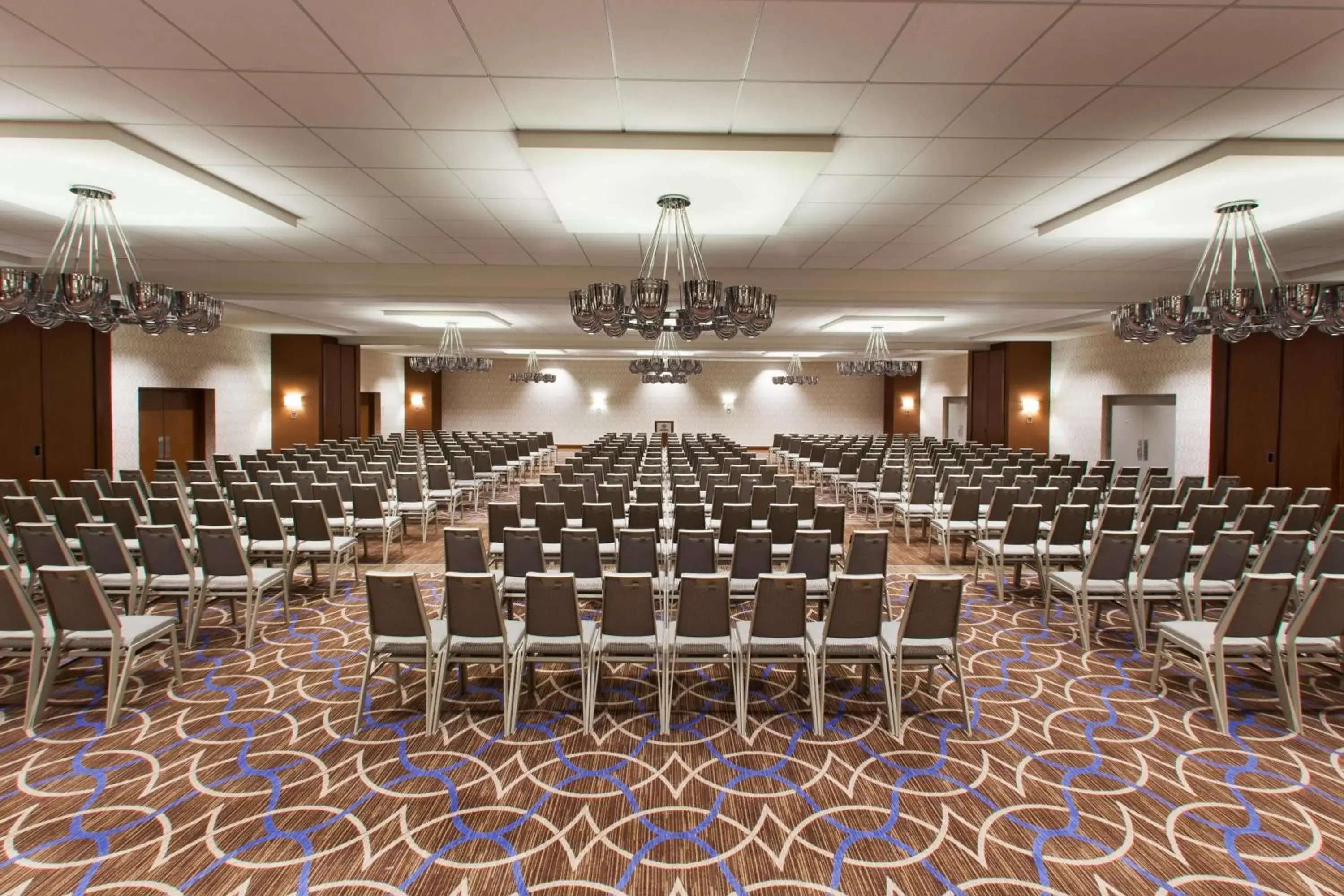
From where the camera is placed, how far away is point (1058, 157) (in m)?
5.12

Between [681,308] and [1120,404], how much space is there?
52.7 feet

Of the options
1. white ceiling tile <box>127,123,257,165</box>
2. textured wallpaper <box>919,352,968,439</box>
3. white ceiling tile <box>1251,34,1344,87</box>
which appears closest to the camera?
white ceiling tile <box>1251,34,1344,87</box>

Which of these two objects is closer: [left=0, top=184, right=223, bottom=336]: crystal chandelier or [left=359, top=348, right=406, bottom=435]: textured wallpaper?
[left=0, top=184, right=223, bottom=336]: crystal chandelier

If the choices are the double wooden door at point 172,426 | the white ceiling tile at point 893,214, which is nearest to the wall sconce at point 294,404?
the double wooden door at point 172,426

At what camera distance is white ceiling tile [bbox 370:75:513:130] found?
3924 millimetres

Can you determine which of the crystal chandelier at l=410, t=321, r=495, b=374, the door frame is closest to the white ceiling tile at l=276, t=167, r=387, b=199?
the crystal chandelier at l=410, t=321, r=495, b=374

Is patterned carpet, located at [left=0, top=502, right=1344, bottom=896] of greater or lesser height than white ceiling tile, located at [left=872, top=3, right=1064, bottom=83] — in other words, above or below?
below

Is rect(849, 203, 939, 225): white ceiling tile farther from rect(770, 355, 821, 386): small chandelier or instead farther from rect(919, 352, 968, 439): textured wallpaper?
rect(919, 352, 968, 439): textured wallpaper

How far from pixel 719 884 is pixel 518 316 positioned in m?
12.7

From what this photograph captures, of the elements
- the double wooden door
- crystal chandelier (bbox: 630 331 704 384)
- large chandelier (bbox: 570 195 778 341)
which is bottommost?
the double wooden door

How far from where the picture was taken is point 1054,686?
4652mm

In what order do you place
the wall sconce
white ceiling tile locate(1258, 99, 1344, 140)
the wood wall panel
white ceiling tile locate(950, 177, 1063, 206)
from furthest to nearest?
1. the wood wall panel
2. the wall sconce
3. white ceiling tile locate(950, 177, 1063, 206)
4. white ceiling tile locate(1258, 99, 1344, 140)

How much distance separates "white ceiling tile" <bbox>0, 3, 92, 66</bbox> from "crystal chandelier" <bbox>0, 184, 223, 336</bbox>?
2.13 m

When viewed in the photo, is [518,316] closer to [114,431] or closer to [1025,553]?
[114,431]
